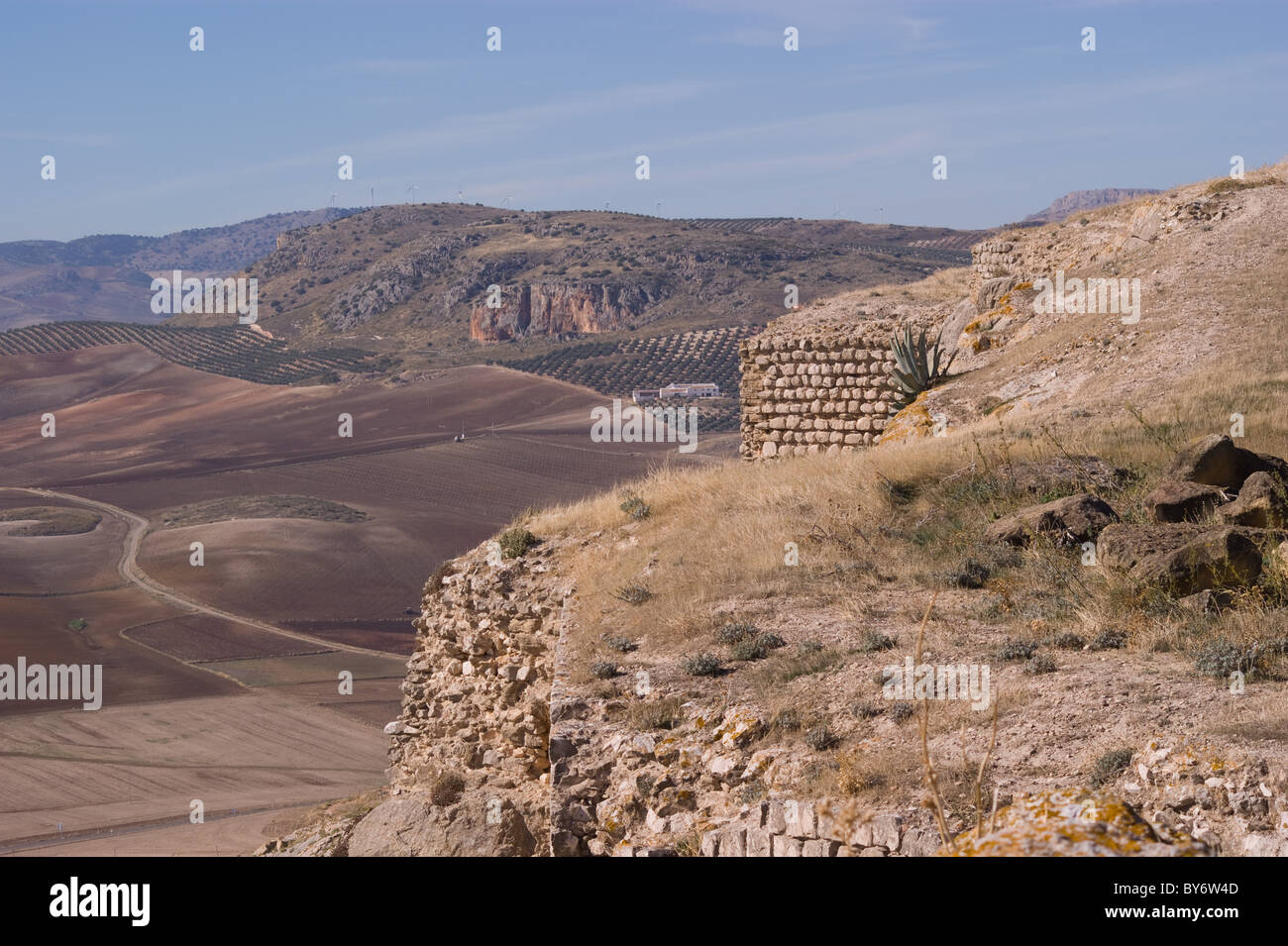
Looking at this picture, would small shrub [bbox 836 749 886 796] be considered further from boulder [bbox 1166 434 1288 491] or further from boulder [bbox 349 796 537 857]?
boulder [bbox 1166 434 1288 491]

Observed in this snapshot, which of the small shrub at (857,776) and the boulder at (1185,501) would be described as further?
the boulder at (1185,501)

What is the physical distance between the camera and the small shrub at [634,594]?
30.7ft

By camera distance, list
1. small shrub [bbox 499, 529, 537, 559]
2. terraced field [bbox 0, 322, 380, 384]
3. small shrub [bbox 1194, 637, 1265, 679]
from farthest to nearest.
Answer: terraced field [bbox 0, 322, 380, 384] < small shrub [bbox 499, 529, 537, 559] < small shrub [bbox 1194, 637, 1265, 679]

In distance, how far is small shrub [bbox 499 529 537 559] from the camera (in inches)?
455

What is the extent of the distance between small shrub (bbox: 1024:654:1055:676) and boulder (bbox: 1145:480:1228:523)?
2.37m

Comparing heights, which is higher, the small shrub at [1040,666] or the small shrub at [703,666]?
the small shrub at [1040,666]

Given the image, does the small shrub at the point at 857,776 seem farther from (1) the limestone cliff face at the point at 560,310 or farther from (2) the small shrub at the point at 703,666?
(1) the limestone cliff face at the point at 560,310

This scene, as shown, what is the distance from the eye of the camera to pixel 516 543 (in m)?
11.6

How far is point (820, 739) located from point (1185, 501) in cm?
398

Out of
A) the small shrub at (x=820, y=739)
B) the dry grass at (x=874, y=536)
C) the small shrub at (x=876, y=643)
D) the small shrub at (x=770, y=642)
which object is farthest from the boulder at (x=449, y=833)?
the small shrub at (x=876, y=643)

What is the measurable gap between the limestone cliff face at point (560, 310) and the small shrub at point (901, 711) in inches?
5034

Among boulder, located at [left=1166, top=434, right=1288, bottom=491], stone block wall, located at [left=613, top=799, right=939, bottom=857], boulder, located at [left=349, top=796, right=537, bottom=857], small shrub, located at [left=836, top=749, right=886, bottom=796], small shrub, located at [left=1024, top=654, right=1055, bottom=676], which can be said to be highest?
boulder, located at [left=1166, top=434, right=1288, bottom=491]

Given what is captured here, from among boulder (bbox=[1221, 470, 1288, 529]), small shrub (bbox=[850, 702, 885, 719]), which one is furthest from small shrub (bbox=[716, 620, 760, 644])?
boulder (bbox=[1221, 470, 1288, 529])

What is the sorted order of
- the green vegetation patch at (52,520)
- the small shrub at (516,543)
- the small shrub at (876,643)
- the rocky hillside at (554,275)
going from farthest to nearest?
the rocky hillside at (554,275)
the green vegetation patch at (52,520)
the small shrub at (516,543)
the small shrub at (876,643)
